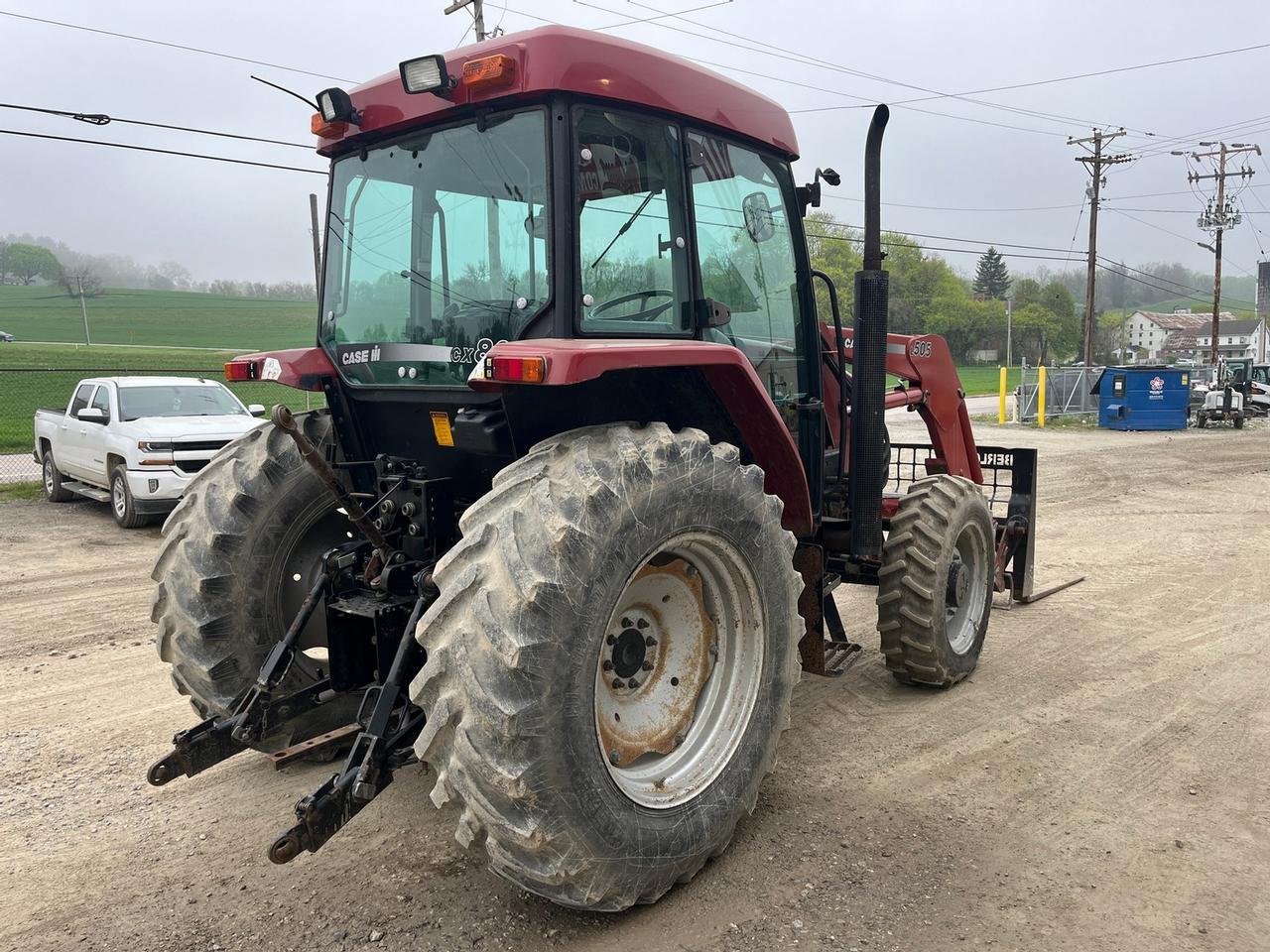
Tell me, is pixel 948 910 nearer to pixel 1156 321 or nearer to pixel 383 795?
pixel 383 795

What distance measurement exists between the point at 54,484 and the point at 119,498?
A: 2.42 m

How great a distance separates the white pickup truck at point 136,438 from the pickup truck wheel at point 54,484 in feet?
0.03

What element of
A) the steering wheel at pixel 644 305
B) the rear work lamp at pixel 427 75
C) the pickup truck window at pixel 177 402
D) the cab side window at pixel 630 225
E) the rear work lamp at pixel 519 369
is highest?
the rear work lamp at pixel 427 75

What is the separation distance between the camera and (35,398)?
1063 inches

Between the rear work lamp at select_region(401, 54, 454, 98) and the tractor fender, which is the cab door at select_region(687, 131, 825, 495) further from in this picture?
the rear work lamp at select_region(401, 54, 454, 98)

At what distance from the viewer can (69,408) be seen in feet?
40.1

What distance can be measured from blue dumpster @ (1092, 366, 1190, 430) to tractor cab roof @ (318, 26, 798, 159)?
24252 mm

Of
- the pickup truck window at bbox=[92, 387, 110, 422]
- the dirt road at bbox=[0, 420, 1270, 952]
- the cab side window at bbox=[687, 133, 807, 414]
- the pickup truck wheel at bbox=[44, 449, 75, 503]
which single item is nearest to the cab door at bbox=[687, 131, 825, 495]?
the cab side window at bbox=[687, 133, 807, 414]

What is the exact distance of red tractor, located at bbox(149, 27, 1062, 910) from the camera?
105 inches

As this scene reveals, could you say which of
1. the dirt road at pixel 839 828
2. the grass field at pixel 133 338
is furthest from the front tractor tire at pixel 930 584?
the grass field at pixel 133 338

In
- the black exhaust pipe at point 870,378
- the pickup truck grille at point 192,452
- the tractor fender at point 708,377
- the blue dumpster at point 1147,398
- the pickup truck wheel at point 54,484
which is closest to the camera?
the tractor fender at point 708,377

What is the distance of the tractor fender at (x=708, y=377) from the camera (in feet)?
8.89

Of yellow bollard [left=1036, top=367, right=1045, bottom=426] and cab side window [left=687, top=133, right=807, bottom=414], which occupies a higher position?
cab side window [left=687, top=133, right=807, bottom=414]

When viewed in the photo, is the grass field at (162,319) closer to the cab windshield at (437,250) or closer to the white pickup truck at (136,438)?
the white pickup truck at (136,438)
